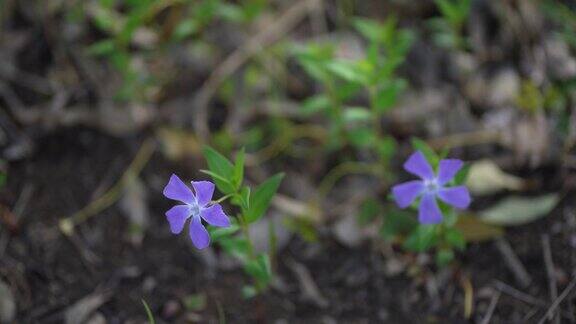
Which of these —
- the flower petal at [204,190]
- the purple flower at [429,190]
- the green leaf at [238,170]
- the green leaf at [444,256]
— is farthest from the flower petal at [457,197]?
the flower petal at [204,190]

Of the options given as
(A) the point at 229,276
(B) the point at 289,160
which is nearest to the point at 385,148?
(B) the point at 289,160

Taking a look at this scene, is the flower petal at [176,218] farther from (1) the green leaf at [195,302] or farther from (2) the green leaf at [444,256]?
(2) the green leaf at [444,256]

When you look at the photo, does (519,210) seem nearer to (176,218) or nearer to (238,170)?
(238,170)

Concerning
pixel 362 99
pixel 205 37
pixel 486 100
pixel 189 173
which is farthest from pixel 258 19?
pixel 486 100

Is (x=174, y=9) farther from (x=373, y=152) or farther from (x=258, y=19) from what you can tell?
(x=373, y=152)

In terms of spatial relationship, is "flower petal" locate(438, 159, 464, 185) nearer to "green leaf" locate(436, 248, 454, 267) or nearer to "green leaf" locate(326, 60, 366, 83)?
"green leaf" locate(436, 248, 454, 267)

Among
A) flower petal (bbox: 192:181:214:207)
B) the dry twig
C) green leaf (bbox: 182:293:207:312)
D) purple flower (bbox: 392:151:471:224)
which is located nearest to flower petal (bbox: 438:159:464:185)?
purple flower (bbox: 392:151:471:224)
